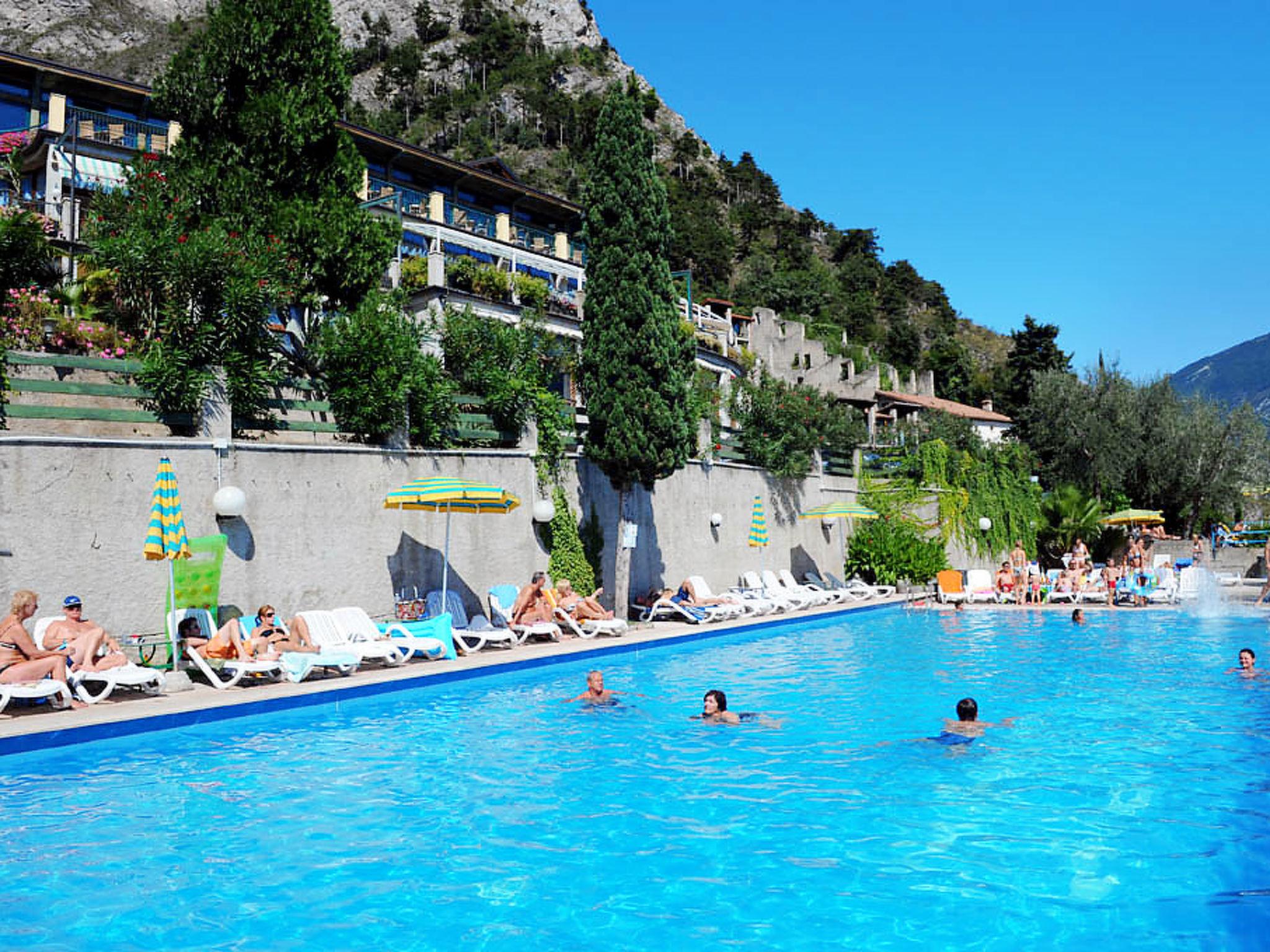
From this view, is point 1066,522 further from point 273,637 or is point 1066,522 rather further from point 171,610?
point 171,610

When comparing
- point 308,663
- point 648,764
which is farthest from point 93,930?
point 308,663

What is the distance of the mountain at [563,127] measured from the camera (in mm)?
81062

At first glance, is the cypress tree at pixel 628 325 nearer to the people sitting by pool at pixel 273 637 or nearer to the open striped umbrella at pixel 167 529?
the people sitting by pool at pixel 273 637

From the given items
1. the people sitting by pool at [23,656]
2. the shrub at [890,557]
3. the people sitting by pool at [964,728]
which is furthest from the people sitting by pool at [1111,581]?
the people sitting by pool at [23,656]

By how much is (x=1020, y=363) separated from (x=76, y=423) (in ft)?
212

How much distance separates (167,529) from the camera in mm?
10211

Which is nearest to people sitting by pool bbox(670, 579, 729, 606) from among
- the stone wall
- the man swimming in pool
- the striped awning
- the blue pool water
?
the stone wall

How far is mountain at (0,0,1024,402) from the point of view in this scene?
81.1 metres

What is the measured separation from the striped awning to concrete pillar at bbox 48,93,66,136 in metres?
22.3

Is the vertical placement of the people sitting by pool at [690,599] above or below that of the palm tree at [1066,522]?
below

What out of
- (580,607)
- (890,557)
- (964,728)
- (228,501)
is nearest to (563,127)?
(890,557)

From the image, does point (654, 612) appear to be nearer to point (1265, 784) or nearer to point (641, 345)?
point (641, 345)

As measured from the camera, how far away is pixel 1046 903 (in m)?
5.49

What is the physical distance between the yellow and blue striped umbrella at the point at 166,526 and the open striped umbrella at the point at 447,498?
3.41m
